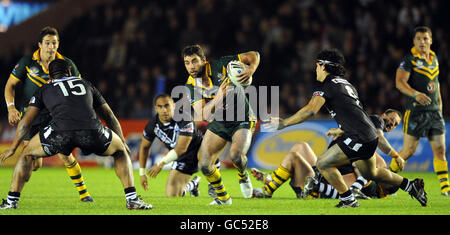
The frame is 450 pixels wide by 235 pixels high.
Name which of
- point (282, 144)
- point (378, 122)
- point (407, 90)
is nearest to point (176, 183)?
point (378, 122)

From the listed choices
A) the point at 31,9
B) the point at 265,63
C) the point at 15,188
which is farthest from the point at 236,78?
the point at 31,9

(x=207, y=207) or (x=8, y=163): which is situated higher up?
(x=207, y=207)

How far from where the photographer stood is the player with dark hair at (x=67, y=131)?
8.16 metres

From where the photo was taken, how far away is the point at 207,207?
29.7 feet

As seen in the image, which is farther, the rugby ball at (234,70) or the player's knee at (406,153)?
the player's knee at (406,153)

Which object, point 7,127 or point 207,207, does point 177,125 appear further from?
point 7,127

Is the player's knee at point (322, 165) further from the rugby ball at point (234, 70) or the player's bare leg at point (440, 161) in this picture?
the player's bare leg at point (440, 161)

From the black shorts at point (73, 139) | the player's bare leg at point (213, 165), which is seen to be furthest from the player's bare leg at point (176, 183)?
the black shorts at point (73, 139)

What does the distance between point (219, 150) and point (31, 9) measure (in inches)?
756

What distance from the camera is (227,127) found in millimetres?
9797

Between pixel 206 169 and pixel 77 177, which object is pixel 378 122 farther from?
pixel 77 177

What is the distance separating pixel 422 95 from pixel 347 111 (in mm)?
3018

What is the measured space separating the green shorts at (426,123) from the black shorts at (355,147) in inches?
119

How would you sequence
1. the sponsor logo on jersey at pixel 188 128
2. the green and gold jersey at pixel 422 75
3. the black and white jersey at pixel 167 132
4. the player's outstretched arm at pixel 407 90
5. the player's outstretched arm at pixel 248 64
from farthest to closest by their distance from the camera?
the green and gold jersey at pixel 422 75 → the player's outstretched arm at pixel 407 90 → the black and white jersey at pixel 167 132 → the sponsor logo on jersey at pixel 188 128 → the player's outstretched arm at pixel 248 64
